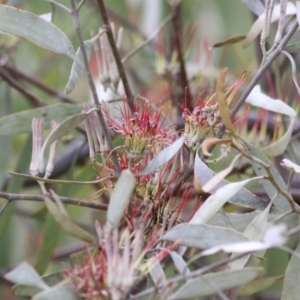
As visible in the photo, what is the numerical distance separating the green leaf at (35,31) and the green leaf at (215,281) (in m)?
0.24

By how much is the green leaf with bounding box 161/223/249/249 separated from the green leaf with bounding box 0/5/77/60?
0.19m

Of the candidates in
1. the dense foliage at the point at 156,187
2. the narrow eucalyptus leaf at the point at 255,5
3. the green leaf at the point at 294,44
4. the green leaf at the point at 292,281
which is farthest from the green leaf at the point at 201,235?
the narrow eucalyptus leaf at the point at 255,5

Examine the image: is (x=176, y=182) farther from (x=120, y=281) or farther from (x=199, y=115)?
(x=120, y=281)

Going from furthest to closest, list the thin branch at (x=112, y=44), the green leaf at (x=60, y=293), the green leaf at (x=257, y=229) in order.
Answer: the thin branch at (x=112, y=44) → the green leaf at (x=257, y=229) → the green leaf at (x=60, y=293)

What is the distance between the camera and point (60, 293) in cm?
49

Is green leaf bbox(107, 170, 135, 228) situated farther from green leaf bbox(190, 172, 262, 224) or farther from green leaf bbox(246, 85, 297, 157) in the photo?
green leaf bbox(246, 85, 297, 157)

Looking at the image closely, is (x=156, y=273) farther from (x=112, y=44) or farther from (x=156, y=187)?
(x=112, y=44)

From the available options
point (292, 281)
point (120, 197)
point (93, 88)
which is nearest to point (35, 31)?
point (93, 88)

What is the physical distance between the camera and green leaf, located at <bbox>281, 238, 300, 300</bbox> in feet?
2.02

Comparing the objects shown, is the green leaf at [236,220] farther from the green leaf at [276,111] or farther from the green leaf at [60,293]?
the green leaf at [60,293]

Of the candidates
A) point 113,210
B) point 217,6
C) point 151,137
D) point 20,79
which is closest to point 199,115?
point 151,137

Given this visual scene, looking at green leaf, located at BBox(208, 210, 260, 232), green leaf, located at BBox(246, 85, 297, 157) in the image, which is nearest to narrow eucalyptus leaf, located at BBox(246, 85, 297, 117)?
green leaf, located at BBox(246, 85, 297, 157)

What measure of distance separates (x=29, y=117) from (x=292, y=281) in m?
0.38

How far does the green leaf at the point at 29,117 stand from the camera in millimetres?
809
